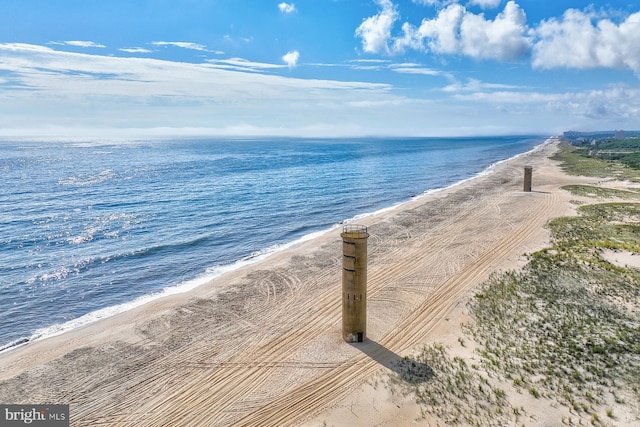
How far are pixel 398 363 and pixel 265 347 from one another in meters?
5.79

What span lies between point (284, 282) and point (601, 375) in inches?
640

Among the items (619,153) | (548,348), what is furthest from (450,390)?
(619,153)

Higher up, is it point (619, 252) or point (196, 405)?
point (619, 252)

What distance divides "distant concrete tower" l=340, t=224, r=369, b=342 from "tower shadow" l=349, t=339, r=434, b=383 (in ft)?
1.71

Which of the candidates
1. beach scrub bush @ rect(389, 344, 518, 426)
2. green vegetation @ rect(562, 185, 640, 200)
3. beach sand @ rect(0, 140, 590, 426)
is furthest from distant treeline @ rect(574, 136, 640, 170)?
beach scrub bush @ rect(389, 344, 518, 426)

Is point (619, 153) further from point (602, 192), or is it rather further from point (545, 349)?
point (545, 349)

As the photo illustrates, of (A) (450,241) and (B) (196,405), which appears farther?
(A) (450,241)

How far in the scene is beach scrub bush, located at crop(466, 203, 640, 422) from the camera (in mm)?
13594

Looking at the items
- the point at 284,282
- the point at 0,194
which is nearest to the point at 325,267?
the point at 284,282

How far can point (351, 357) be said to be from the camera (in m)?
16.0

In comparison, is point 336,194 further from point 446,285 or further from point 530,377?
point 530,377

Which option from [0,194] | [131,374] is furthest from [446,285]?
[0,194]

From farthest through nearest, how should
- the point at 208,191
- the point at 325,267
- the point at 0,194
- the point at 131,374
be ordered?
the point at 208,191 < the point at 0,194 < the point at 325,267 < the point at 131,374

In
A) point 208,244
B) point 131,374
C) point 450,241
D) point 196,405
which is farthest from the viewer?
point 208,244
